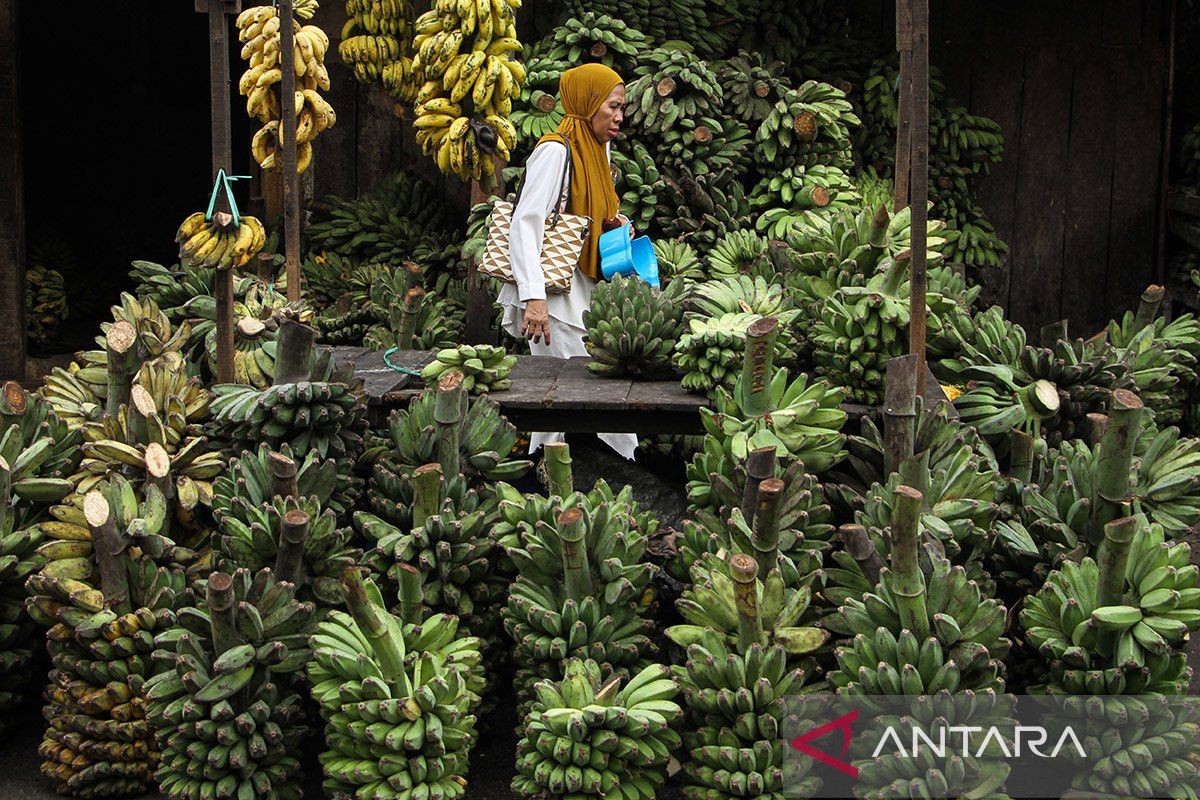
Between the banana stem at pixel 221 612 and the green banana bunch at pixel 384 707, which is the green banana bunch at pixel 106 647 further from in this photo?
the green banana bunch at pixel 384 707

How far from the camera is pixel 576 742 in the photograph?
314cm

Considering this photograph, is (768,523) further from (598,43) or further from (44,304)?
(44,304)

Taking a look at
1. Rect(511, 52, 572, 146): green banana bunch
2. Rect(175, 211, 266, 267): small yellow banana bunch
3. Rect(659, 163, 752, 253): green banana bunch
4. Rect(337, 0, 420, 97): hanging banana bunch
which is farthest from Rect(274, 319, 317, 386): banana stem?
Rect(511, 52, 572, 146): green banana bunch

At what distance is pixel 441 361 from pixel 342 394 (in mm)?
575

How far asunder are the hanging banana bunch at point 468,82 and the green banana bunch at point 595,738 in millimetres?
2993

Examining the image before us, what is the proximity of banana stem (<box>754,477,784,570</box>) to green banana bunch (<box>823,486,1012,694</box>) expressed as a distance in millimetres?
227

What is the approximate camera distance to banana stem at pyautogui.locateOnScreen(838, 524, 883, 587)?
3.25 metres

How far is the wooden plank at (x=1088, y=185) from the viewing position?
8.05 metres

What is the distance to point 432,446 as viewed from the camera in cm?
398

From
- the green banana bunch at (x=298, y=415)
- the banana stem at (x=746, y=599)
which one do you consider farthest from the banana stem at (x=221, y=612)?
the banana stem at (x=746, y=599)

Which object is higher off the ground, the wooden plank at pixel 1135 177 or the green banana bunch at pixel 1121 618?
the wooden plank at pixel 1135 177

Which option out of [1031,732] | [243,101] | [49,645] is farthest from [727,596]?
[243,101]

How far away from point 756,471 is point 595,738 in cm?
81

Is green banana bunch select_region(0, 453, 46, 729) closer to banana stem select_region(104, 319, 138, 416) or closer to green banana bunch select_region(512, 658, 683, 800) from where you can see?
banana stem select_region(104, 319, 138, 416)
